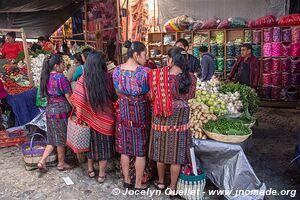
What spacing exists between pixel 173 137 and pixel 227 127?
2.21ft

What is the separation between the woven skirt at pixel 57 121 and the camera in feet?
12.8

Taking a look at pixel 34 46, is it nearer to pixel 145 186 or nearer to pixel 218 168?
pixel 145 186

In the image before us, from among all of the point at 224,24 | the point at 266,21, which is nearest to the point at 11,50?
the point at 224,24

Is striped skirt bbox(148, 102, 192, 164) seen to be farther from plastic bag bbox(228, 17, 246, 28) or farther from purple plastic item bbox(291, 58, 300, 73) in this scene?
plastic bag bbox(228, 17, 246, 28)

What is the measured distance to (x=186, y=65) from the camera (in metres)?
3.00

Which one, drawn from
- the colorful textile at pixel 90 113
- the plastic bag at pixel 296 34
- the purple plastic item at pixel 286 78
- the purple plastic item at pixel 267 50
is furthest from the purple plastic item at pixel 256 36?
the colorful textile at pixel 90 113

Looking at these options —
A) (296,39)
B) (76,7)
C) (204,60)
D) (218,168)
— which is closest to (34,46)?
(76,7)

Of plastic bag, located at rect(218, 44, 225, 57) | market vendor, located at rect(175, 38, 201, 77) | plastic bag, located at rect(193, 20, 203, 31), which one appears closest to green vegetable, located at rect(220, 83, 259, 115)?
market vendor, located at rect(175, 38, 201, 77)

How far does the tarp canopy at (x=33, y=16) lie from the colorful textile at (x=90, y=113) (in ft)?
16.6

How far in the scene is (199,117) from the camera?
3.49m

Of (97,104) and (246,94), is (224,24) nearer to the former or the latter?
(246,94)

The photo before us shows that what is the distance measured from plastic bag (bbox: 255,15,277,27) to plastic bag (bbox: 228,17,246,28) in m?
0.37

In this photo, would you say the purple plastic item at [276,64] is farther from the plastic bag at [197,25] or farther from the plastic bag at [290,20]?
the plastic bag at [197,25]

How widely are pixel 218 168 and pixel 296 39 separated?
520cm
